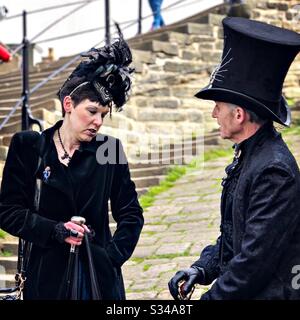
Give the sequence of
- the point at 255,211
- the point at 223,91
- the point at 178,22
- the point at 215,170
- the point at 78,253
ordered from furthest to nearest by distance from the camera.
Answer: the point at 178,22 → the point at 215,170 → the point at 78,253 → the point at 223,91 → the point at 255,211

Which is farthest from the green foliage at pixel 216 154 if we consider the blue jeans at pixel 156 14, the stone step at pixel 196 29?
the blue jeans at pixel 156 14

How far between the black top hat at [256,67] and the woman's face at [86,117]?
64 centimetres

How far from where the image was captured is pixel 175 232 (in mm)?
9109

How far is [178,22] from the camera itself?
632 inches

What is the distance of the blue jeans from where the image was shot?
15533 mm

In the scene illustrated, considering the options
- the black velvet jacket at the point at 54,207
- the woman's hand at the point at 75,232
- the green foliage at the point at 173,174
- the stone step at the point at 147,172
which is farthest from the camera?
the stone step at the point at 147,172

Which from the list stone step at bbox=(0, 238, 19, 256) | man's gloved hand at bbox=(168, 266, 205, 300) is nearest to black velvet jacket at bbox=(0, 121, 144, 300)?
man's gloved hand at bbox=(168, 266, 205, 300)

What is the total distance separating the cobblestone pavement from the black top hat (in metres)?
3.21

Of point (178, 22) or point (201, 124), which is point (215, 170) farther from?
point (178, 22)

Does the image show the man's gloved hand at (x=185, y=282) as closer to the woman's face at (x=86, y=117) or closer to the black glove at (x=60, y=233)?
the black glove at (x=60, y=233)

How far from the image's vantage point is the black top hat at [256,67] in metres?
4.03
